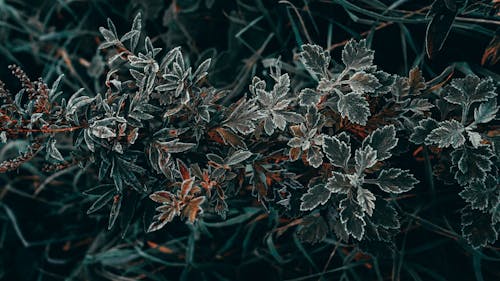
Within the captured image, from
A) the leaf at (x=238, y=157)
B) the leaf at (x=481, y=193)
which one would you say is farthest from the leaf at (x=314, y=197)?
the leaf at (x=481, y=193)

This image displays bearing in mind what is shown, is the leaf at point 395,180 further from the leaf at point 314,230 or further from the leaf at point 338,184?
the leaf at point 314,230

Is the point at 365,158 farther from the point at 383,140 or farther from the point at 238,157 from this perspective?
the point at 238,157

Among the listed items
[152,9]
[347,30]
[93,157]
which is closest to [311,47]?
[347,30]

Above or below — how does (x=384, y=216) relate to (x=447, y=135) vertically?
below

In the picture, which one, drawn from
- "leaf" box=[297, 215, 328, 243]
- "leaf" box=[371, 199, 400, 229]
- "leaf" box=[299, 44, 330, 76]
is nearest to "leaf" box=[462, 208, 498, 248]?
"leaf" box=[371, 199, 400, 229]

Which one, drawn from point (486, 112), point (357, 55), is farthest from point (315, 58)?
point (486, 112)

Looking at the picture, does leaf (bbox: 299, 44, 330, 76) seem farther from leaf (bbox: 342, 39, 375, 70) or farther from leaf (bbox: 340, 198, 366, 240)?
leaf (bbox: 340, 198, 366, 240)

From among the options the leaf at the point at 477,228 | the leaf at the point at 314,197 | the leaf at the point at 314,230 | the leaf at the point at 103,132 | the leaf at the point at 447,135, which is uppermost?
the leaf at the point at 103,132

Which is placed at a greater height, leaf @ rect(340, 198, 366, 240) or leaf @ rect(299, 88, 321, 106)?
leaf @ rect(299, 88, 321, 106)
